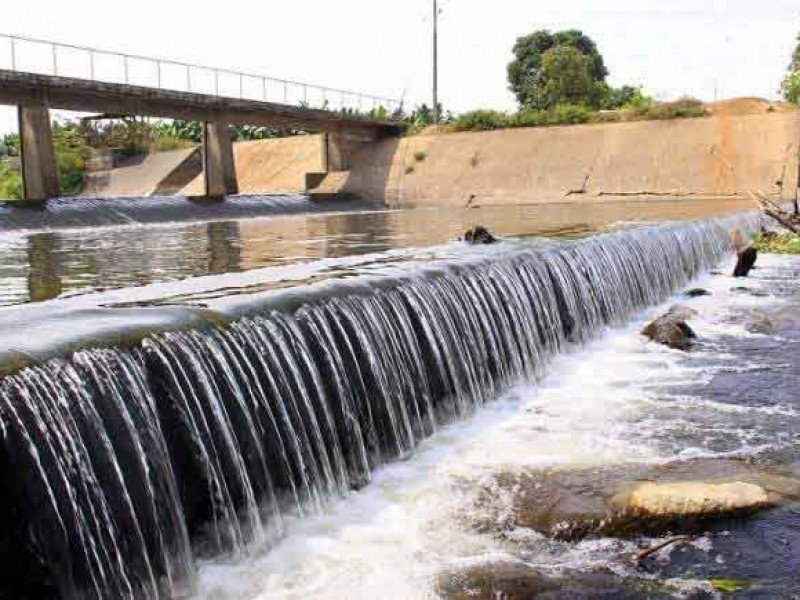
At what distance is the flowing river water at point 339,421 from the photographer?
4766mm

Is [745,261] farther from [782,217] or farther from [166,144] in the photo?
[166,144]

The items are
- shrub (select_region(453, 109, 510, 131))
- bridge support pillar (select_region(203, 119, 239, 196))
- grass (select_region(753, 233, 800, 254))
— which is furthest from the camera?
shrub (select_region(453, 109, 510, 131))

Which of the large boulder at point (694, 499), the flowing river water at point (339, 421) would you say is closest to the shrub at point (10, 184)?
the flowing river water at point (339, 421)

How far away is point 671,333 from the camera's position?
38.3 feet

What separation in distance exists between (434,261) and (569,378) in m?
2.12

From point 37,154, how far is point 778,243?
2265 centimetres

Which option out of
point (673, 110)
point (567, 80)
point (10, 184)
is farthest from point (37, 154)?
point (567, 80)

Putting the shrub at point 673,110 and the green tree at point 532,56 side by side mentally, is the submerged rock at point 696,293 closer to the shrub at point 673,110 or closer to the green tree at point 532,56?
the shrub at point 673,110

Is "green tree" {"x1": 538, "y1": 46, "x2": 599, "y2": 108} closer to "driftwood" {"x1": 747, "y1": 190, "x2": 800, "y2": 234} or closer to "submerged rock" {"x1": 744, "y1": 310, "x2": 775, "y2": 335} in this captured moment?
"driftwood" {"x1": 747, "y1": 190, "x2": 800, "y2": 234}

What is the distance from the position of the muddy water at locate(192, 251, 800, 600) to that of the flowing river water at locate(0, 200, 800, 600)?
2cm

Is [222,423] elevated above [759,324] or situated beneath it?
elevated above

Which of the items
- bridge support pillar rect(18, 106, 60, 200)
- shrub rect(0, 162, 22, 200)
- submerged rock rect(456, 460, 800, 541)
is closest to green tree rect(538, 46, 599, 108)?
shrub rect(0, 162, 22, 200)

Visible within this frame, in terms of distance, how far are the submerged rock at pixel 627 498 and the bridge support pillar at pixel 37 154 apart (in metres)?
25.4

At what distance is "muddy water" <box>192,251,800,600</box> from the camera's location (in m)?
5.08
